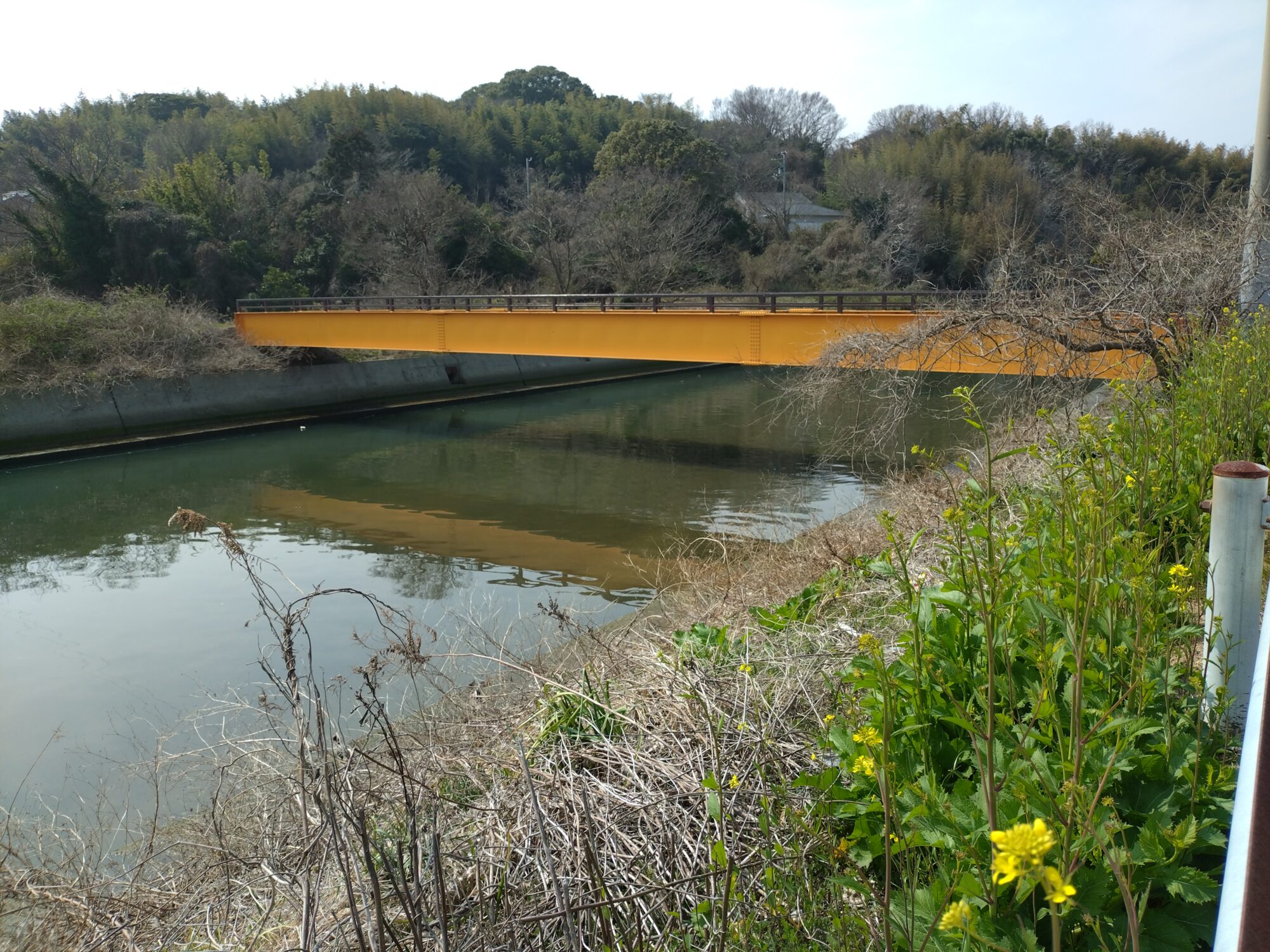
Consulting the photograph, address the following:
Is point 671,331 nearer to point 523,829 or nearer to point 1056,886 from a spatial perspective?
point 523,829

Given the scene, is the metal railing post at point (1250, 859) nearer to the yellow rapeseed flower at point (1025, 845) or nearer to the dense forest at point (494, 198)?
the yellow rapeseed flower at point (1025, 845)

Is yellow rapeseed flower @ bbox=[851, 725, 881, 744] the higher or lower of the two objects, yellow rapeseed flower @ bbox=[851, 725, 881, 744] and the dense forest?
the lower

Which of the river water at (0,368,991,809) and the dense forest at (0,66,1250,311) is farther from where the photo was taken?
the dense forest at (0,66,1250,311)

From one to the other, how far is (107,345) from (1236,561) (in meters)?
31.3

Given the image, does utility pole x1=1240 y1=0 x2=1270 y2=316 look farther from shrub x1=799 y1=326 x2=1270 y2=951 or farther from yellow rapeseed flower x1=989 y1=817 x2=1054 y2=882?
yellow rapeseed flower x1=989 y1=817 x2=1054 y2=882

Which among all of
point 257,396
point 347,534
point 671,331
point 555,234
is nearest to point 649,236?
point 555,234

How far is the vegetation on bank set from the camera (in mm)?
26703

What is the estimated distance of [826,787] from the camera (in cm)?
324

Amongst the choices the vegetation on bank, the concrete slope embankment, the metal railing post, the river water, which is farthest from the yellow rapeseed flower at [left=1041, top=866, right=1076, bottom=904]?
the vegetation on bank

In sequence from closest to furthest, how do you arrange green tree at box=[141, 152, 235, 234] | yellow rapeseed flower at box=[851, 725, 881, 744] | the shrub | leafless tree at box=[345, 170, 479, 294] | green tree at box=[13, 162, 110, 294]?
the shrub → yellow rapeseed flower at box=[851, 725, 881, 744] → green tree at box=[13, 162, 110, 294] → leafless tree at box=[345, 170, 479, 294] → green tree at box=[141, 152, 235, 234]

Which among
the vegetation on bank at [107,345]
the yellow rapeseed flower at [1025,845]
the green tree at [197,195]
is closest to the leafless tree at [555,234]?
the green tree at [197,195]

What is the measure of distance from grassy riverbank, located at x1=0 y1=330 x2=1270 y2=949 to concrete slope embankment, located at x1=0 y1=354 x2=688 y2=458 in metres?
23.0

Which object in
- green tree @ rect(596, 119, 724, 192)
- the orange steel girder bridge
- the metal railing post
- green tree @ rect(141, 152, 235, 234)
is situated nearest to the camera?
the metal railing post

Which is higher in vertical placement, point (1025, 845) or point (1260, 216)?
point (1260, 216)
